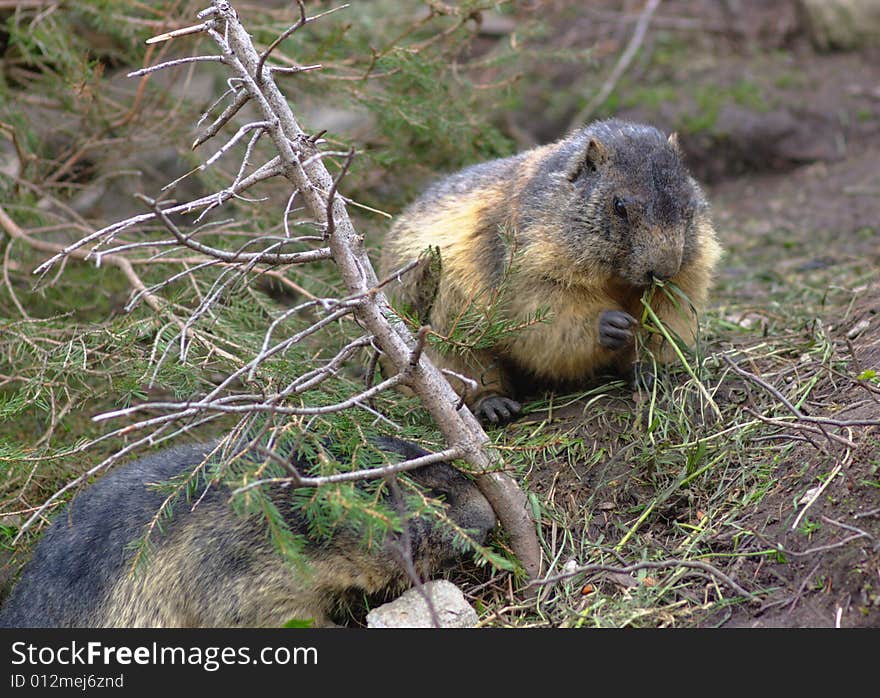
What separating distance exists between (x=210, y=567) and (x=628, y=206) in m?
2.86

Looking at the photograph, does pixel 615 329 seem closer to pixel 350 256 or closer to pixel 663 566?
pixel 663 566

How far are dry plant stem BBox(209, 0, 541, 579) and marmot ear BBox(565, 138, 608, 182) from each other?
5.35 feet

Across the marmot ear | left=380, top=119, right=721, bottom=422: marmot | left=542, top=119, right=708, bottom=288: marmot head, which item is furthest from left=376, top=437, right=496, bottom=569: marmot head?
the marmot ear

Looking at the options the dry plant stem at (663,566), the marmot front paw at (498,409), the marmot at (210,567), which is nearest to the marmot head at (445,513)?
the marmot at (210,567)

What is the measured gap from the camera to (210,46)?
27.1 ft

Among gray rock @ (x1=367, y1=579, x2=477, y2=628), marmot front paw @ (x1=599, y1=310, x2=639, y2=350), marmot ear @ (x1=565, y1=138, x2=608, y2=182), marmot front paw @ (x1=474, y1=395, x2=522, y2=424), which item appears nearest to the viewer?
gray rock @ (x1=367, y1=579, x2=477, y2=628)

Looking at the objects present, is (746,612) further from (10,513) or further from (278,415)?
(10,513)

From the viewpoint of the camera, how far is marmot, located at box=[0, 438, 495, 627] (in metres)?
4.78

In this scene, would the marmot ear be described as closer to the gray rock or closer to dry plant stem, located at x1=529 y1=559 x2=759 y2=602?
dry plant stem, located at x1=529 y1=559 x2=759 y2=602

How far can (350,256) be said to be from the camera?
446cm

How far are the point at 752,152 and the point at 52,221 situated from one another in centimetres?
738

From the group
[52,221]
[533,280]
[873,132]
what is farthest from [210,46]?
[873,132]

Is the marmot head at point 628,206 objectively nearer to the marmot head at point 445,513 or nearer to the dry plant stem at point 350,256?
the dry plant stem at point 350,256

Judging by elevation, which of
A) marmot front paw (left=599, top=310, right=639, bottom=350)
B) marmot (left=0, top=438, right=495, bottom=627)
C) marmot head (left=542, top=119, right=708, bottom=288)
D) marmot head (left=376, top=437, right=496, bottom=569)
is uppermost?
marmot head (left=542, top=119, right=708, bottom=288)
